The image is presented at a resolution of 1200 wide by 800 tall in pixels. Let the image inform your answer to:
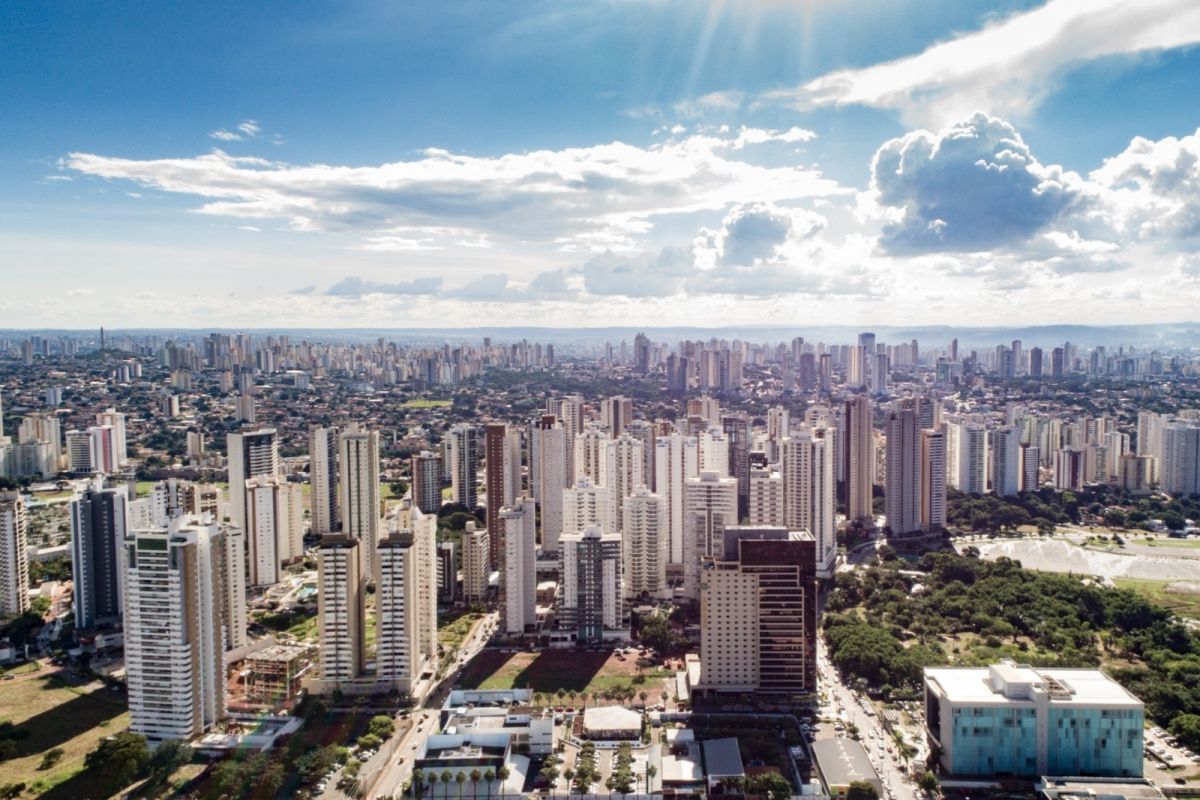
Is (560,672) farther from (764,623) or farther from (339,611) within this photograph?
(339,611)

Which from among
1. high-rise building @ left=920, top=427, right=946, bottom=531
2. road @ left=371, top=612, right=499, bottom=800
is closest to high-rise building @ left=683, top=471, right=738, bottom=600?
road @ left=371, top=612, right=499, bottom=800

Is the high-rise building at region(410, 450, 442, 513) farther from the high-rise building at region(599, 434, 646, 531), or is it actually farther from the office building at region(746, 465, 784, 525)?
the office building at region(746, 465, 784, 525)

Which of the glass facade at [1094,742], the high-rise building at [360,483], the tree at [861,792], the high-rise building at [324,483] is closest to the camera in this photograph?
the tree at [861,792]

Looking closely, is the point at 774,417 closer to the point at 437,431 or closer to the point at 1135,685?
the point at 437,431

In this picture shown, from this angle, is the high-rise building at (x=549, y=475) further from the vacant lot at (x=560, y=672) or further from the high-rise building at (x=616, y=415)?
the high-rise building at (x=616, y=415)

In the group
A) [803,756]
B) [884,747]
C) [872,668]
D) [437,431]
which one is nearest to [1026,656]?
[872,668]

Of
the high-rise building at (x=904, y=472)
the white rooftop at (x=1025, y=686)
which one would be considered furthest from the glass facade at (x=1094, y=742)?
the high-rise building at (x=904, y=472)

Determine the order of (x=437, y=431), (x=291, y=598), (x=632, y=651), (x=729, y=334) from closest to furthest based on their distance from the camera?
(x=632, y=651), (x=291, y=598), (x=437, y=431), (x=729, y=334)
